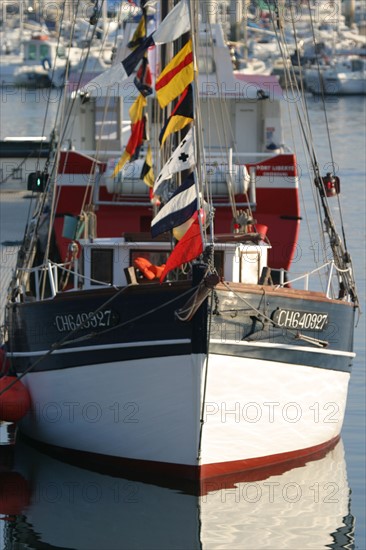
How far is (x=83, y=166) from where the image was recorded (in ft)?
91.6

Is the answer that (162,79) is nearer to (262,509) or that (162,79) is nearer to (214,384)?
(214,384)

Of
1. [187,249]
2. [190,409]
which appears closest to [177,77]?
[187,249]

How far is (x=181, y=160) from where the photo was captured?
1561cm

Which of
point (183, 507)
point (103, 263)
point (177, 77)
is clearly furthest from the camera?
point (103, 263)

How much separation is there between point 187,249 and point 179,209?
45 centimetres

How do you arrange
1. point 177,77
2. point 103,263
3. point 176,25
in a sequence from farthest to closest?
point 103,263, point 177,77, point 176,25

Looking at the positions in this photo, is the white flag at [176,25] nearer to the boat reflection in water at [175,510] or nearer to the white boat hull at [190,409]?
the white boat hull at [190,409]

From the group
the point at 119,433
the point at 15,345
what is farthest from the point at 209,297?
the point at 15,345

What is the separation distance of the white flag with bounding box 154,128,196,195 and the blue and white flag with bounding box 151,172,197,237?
150mm

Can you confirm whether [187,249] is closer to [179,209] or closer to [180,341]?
[179,209]

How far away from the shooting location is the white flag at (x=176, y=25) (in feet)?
50.4

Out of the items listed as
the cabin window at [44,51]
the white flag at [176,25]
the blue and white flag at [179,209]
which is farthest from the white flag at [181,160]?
the cabin window at [44,51]

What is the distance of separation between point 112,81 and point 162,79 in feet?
7.06

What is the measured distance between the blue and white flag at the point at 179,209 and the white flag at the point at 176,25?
1.46 m
